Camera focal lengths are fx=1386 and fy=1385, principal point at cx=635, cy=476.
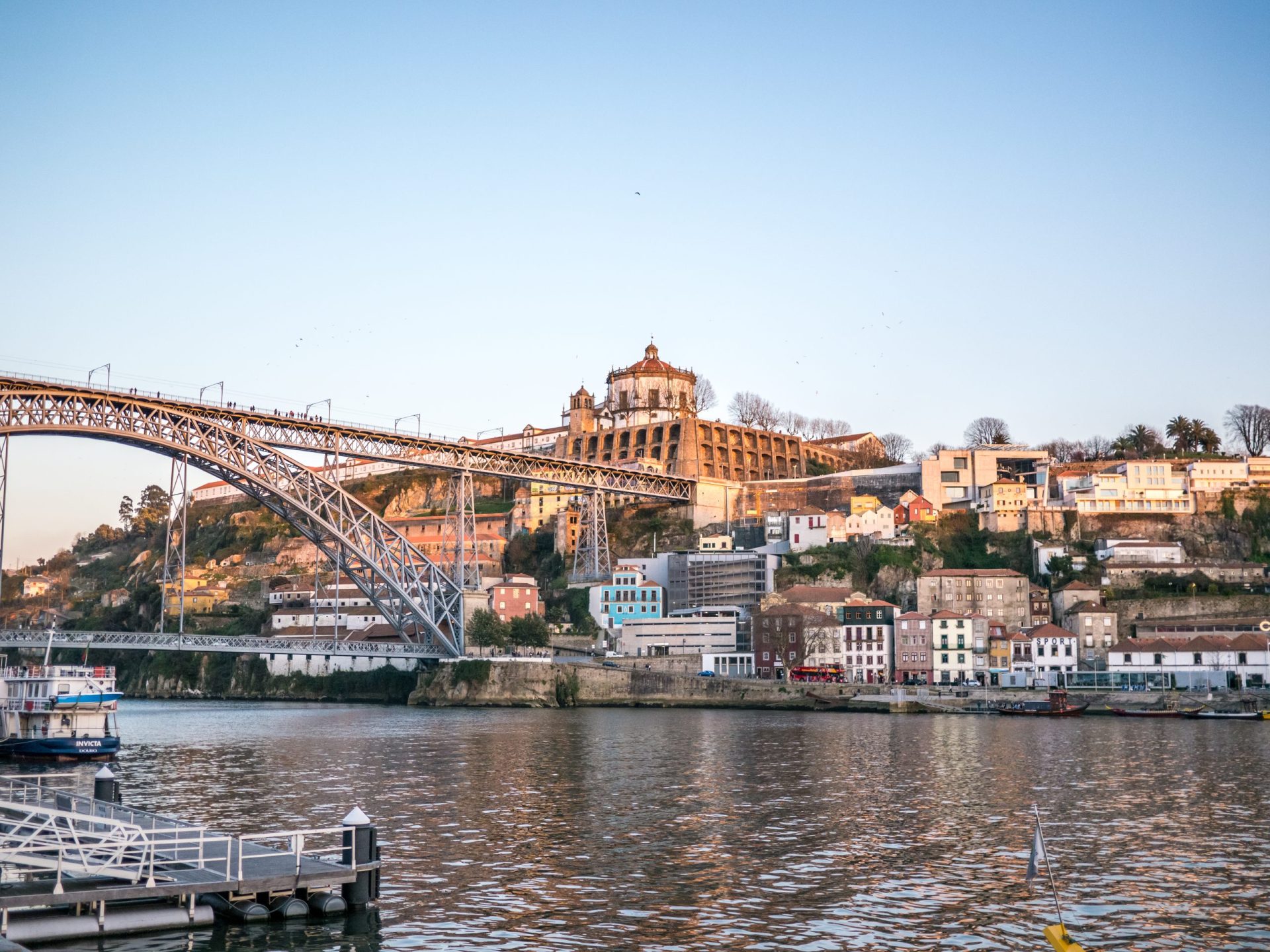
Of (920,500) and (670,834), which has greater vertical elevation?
(920,500)

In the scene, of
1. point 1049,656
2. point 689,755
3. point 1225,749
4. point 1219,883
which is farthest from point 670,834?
point 1049,656

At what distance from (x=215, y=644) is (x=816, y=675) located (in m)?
30.8

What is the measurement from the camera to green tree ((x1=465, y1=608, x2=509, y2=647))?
74562 millimetres

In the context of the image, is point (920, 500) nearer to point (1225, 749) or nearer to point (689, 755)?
point (1225, 749)

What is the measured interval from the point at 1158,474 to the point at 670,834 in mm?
71641

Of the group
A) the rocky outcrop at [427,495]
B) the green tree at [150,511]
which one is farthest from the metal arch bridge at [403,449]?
the green tree at [150,511]

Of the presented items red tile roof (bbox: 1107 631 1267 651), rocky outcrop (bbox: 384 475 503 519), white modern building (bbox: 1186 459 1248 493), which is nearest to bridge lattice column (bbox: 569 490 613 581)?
rocky outcrop (bbox: 384 475 503 519)

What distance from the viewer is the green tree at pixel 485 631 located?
74562 mm

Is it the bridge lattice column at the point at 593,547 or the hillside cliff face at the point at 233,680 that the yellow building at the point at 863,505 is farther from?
the hillside cliff face at the point at 233,680

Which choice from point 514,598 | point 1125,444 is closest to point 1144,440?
point 1125,444

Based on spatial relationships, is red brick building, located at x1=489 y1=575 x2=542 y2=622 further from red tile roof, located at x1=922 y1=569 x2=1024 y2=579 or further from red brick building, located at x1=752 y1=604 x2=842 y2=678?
red tile roof, located at x1=922 y1=569 x2=1024 y2=579

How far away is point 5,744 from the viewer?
4275 centimetres

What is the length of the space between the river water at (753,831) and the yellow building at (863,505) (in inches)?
1625

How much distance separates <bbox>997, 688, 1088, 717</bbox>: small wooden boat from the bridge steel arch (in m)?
28.5
